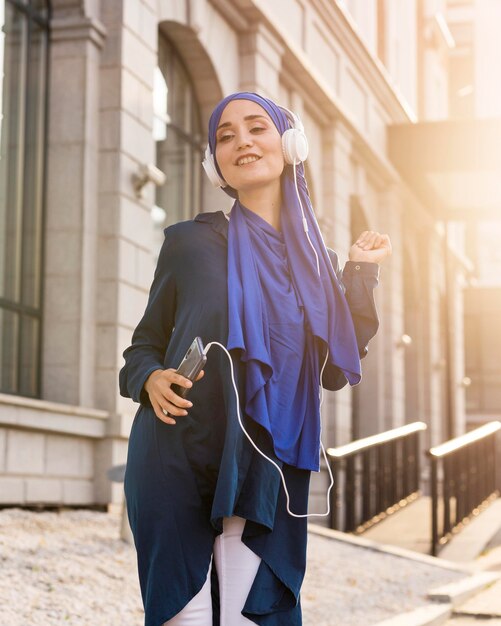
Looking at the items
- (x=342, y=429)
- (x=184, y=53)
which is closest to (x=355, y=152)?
(x=342, y=429)

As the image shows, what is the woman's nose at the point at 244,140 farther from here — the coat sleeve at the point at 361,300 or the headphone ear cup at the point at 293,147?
the coat sleeve at the point at 361,300

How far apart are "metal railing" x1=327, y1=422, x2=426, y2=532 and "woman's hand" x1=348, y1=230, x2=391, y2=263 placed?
24.5 feet

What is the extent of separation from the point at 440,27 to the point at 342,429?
44.9 feet

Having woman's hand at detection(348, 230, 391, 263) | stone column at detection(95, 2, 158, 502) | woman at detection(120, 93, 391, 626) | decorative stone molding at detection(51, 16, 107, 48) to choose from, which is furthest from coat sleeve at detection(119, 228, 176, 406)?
decorative stone molding at detection(51, 16, 107, 48)

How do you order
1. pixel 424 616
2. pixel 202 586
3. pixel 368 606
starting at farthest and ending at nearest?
pixel 368 606
pixel 424 616
pixel 202 586

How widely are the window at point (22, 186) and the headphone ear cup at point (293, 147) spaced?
609 cm

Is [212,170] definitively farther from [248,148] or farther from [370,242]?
[370,242]

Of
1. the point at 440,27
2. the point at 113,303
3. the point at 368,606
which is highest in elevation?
the point at 440,27

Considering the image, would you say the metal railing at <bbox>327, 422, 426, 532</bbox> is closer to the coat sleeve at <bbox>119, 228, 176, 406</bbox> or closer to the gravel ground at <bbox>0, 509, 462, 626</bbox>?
the gravel ground at <bbox>0, 509, 462, 626</bbox>

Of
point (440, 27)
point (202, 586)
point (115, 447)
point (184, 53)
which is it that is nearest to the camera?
point (202, 586)

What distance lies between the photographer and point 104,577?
638 centimetres

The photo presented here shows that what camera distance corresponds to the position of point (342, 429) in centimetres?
1584

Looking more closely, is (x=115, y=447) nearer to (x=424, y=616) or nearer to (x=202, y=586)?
(x=424, y=616)

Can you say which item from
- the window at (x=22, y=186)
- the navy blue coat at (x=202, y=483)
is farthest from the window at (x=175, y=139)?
the navy blue coat at (x=202, y=483)
